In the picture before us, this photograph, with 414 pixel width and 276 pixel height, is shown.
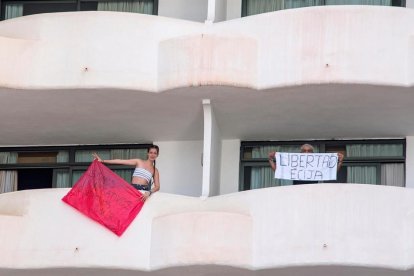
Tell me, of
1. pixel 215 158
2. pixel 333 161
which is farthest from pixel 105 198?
pixel 333 161

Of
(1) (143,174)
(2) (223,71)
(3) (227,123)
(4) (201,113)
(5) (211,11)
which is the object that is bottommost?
(1) (143,174)

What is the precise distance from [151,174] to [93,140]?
238cm

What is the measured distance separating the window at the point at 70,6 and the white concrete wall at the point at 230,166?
2696 millimetres

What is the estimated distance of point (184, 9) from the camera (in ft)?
103

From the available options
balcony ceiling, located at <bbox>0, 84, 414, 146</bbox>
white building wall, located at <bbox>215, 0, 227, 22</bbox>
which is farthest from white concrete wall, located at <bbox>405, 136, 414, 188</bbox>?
white building wall, located at <bbox>215, 0, 227, 22</bbox>

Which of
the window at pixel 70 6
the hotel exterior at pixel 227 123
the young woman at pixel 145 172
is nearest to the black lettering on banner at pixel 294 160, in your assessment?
the hotel exterior at pixel 227 123

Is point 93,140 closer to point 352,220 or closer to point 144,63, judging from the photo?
point 144,63

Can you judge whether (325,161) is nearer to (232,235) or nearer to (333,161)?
(333,161)

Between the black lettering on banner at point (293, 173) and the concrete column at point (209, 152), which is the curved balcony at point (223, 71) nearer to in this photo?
the concrete column at point (209, 152)

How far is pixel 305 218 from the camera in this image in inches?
1088

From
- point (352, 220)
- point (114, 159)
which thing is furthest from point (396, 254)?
point (114, 159)

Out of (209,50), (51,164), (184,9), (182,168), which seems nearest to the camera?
(209,50)

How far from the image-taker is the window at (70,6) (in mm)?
31500

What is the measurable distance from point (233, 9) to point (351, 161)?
333 cm
